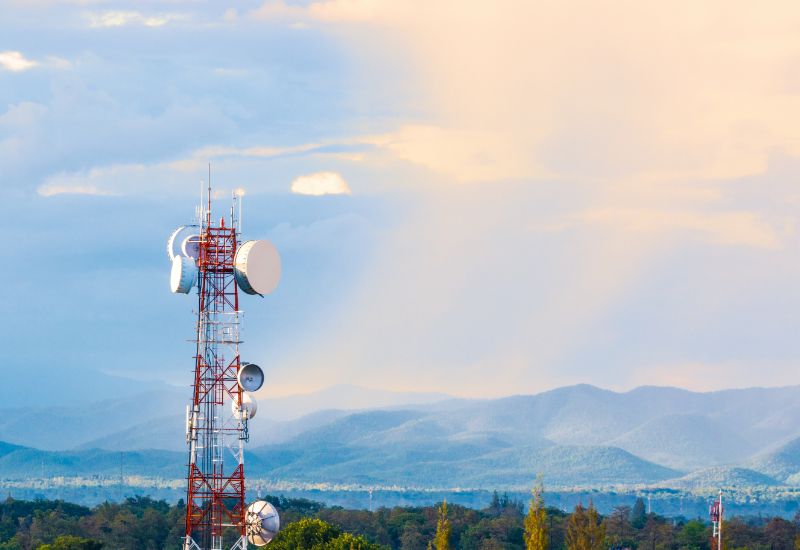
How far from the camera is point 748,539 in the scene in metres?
164

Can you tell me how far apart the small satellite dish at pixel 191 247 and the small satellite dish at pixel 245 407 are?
17.1 feet

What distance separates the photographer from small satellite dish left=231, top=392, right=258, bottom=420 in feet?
180

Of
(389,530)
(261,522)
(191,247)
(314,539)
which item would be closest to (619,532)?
(389,530)

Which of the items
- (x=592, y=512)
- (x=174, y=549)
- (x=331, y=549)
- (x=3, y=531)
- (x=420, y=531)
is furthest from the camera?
(x=420, y=531)

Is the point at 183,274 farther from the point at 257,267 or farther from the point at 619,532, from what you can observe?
the point at 619,532

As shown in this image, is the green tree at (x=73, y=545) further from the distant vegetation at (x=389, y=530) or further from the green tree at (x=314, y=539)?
the distant vegetation at (x=389, y=530)

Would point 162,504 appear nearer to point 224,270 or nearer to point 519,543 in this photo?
point 519,543

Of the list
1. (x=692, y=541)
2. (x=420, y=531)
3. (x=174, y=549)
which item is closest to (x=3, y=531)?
(x=174, y=549)

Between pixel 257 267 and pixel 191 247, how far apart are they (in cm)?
272

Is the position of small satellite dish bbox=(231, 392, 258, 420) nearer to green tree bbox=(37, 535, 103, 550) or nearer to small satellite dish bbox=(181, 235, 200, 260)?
small satellite dish bbox=(181, 235, 200, 260)

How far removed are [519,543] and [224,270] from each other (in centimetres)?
10132

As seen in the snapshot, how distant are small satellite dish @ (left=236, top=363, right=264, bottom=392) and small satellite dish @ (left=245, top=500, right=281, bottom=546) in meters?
4.39

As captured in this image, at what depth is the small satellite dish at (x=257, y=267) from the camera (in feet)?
177

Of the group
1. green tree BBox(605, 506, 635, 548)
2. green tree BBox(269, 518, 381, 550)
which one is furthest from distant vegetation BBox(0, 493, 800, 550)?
green tree BBox(269, 518, 381, 550)
